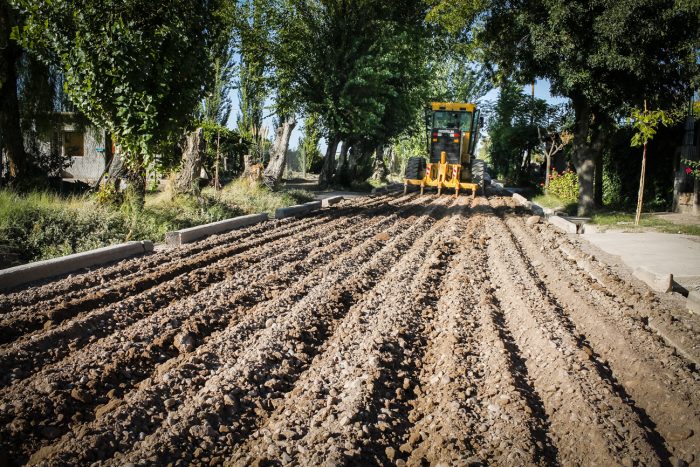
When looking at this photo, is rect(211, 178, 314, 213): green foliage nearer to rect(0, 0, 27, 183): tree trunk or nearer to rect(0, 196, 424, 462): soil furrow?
rect(0, 0, 27, 183): tree trunk

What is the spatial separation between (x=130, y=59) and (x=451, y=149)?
1323 centimetres

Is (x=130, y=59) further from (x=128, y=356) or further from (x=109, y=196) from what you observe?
(x=128, y=356)

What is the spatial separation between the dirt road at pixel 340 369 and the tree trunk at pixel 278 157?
872 cm

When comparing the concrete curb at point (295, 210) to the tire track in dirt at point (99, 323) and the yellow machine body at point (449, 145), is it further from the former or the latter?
the yellow machine body at point (449, 145)

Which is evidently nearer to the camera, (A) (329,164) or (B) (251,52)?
(B) (251,52)

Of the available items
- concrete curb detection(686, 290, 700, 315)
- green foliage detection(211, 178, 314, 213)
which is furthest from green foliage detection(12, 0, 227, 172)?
concrete curb detection(686, 290, 700, 315)

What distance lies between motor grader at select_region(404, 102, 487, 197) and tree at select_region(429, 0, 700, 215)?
4683 millimetres

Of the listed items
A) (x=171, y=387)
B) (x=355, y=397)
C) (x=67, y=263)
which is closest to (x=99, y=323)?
(x=171, y=387)

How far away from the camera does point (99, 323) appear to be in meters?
3.95

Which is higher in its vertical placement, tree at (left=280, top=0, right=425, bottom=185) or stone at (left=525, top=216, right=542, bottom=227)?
tree at (left=280, top=0, right=425, bottom=185)

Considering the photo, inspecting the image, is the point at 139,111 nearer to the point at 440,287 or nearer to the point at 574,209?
the point at 440,287

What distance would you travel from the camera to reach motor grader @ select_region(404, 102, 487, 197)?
725 inches

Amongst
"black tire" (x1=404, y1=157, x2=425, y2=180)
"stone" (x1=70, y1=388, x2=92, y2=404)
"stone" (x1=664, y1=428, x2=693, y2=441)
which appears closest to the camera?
"stone" (x1=664, y1=428, x2=693, y2=441)

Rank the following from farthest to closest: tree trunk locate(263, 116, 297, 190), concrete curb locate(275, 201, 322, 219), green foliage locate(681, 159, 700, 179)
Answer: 1. tree trunk locate(263, 116, 297, 190)
2. green foliage locate(681, 159, 700, 179)
3. concrete curb locate(275, 201, 322, 219)
